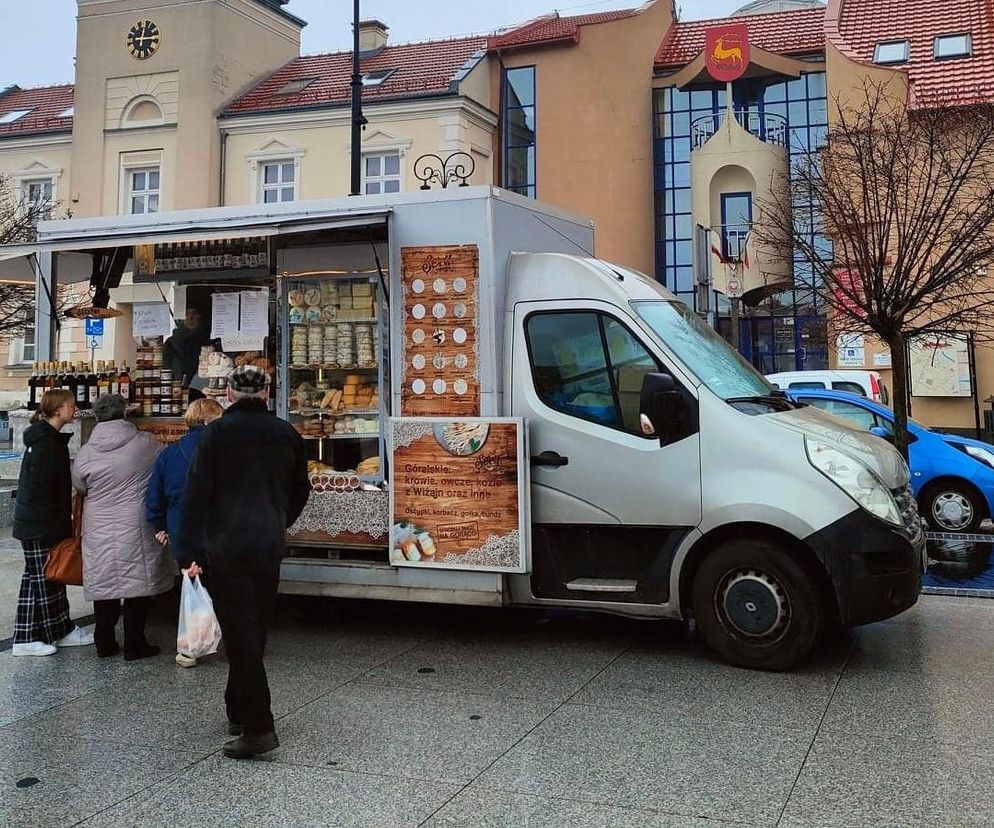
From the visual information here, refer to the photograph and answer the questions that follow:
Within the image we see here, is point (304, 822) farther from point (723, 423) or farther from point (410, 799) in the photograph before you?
point (723, 423)

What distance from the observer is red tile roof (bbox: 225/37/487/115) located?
1014 inches

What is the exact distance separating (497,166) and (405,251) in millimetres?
21526

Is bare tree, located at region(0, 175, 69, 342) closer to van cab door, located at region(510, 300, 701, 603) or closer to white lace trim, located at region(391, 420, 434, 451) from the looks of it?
white lace trim, located at region(391, 420, 434, 451)

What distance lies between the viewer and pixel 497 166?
27.2 metres

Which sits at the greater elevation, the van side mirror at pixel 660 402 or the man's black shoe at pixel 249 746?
the van side mirror at pixel 660 402

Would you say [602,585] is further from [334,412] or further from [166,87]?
[166,87]

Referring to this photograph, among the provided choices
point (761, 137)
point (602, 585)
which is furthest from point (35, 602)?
point (761, 137)

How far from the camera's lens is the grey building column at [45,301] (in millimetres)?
7727

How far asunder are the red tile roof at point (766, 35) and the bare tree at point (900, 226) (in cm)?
1429

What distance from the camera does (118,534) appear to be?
596cm

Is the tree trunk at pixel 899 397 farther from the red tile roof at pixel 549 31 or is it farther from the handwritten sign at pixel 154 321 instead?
the red tile roof at pixel 549 31

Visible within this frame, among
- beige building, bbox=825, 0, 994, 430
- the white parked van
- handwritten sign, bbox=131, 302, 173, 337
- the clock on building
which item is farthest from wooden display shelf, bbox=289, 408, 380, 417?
the clock on building

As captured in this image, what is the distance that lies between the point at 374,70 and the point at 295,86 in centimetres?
235

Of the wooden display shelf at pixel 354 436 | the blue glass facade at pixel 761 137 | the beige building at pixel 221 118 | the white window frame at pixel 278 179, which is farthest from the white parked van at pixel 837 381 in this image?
the white window frame at pixel 278 179
